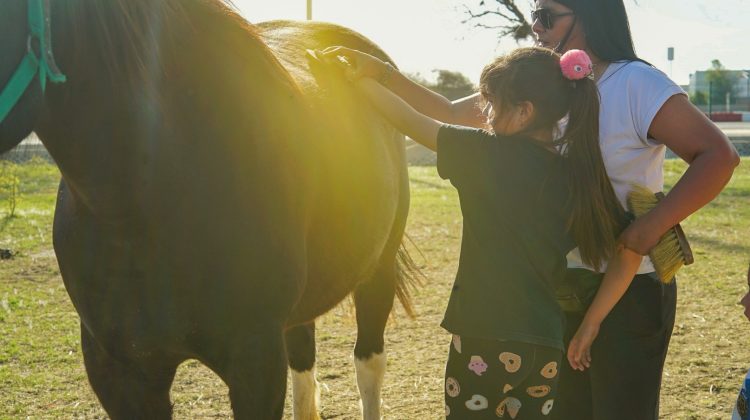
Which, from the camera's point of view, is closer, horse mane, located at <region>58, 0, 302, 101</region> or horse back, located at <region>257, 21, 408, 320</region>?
horse mane, located at <region>58, 0, 302, 101</region>

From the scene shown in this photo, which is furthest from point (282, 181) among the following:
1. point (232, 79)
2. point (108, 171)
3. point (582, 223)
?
point (582, 223)

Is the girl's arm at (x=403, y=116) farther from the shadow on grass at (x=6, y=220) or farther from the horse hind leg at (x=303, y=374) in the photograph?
the shadow on grass at (x=6, y=220)

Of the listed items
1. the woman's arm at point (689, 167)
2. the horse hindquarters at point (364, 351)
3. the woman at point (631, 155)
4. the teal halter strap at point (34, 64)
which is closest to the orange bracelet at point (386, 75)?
the woman at point (631, 155)

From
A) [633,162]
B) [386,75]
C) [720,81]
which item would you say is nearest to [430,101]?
[386,75]

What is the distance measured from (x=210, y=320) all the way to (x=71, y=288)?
18.3 inches

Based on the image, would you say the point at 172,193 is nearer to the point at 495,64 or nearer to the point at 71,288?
the point at 71,288

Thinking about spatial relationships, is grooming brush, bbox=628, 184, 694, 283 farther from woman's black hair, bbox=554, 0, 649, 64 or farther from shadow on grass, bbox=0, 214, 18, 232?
shadow on grass, bbox=0, 214, 18, 232

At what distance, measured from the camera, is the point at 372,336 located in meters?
3.98

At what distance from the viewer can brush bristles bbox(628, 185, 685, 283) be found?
221cm

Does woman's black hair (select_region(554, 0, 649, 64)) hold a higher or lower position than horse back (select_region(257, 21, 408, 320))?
higher

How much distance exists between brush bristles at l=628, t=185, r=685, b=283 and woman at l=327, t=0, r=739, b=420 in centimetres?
6

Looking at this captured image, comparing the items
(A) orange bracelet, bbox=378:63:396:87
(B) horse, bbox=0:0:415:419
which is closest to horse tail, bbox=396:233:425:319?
(A) orange bracelet, bbox=378:63:396:87

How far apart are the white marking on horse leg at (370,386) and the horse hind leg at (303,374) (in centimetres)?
24

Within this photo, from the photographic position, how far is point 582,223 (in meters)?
2.14
